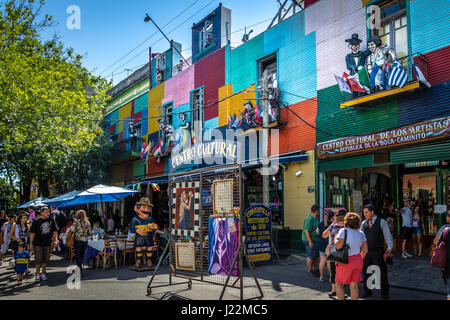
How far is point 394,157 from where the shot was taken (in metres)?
10.8

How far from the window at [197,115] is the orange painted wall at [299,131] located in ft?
17.6

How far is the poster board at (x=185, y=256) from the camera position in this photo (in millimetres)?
7574

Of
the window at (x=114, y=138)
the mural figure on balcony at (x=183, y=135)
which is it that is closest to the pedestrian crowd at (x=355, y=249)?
the mural figure on balcony at (x=183, y=135)

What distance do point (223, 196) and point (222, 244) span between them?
2.92 feet

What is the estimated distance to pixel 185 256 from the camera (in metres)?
7.75

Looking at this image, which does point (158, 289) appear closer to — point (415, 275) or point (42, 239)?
point (42, 239)

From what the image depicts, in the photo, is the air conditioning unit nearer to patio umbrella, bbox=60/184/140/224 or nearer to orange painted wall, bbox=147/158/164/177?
orange painted wall, bbox=147/158/164/177

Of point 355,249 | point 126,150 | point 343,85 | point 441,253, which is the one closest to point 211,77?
point 343,85

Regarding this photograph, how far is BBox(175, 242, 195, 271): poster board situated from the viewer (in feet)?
24.8

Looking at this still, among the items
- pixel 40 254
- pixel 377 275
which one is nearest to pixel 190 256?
pixel 377 275

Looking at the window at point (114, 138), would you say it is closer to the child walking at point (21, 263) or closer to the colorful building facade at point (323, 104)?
the colorful building facade at point (323, 104)

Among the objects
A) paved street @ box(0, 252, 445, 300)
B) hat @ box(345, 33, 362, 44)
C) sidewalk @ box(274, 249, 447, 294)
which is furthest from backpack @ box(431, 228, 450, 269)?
hat @ box(345, 33, 362, 44)

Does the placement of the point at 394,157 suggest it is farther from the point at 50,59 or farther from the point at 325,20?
the point at 50,59

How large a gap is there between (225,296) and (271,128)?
29.6 ft
